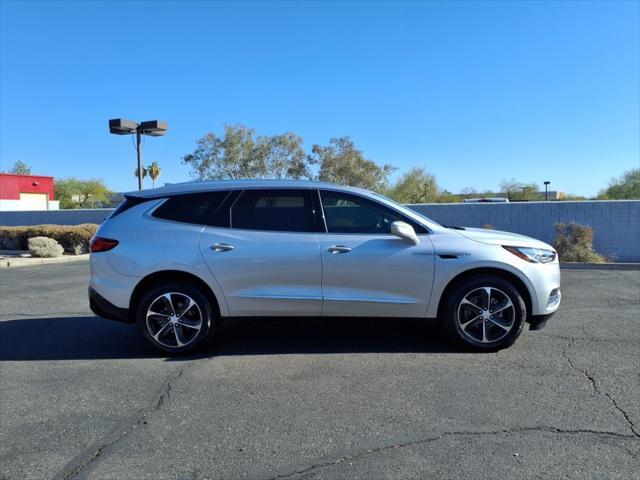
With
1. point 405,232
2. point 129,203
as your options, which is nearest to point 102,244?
point 129,203

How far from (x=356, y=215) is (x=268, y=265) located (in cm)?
105

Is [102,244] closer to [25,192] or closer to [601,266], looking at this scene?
[601,266]

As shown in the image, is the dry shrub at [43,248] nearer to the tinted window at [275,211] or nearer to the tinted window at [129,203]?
the tinted window at [129,203]

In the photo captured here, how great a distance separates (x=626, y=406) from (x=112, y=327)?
5720 mm

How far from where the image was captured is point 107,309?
17.4ft

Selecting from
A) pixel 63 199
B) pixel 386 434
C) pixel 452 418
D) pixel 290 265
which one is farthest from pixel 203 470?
pixel 63 199

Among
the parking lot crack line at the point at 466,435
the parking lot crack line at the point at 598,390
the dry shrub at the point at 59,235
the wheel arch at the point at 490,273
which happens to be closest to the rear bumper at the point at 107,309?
the parking lot crack line at the point at 466,435

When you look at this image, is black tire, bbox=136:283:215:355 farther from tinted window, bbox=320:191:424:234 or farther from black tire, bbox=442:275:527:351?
black tire, bbox=442:275:527:351

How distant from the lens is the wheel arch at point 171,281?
17.2 ft

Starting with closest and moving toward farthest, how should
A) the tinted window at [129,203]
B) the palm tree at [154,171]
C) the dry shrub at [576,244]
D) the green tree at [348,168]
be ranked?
the tinted window at [129,203] < the dry shrub at [576,244] < the green tree at [348,168] < the palm tree at [154,171]

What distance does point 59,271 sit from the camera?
13062 millimetres

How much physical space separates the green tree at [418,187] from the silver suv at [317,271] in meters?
43.0

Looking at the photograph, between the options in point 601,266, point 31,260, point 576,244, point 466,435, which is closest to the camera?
point 466,435

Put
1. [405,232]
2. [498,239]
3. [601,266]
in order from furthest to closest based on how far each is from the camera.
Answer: [601,266] → [498,239] → [405,232]
